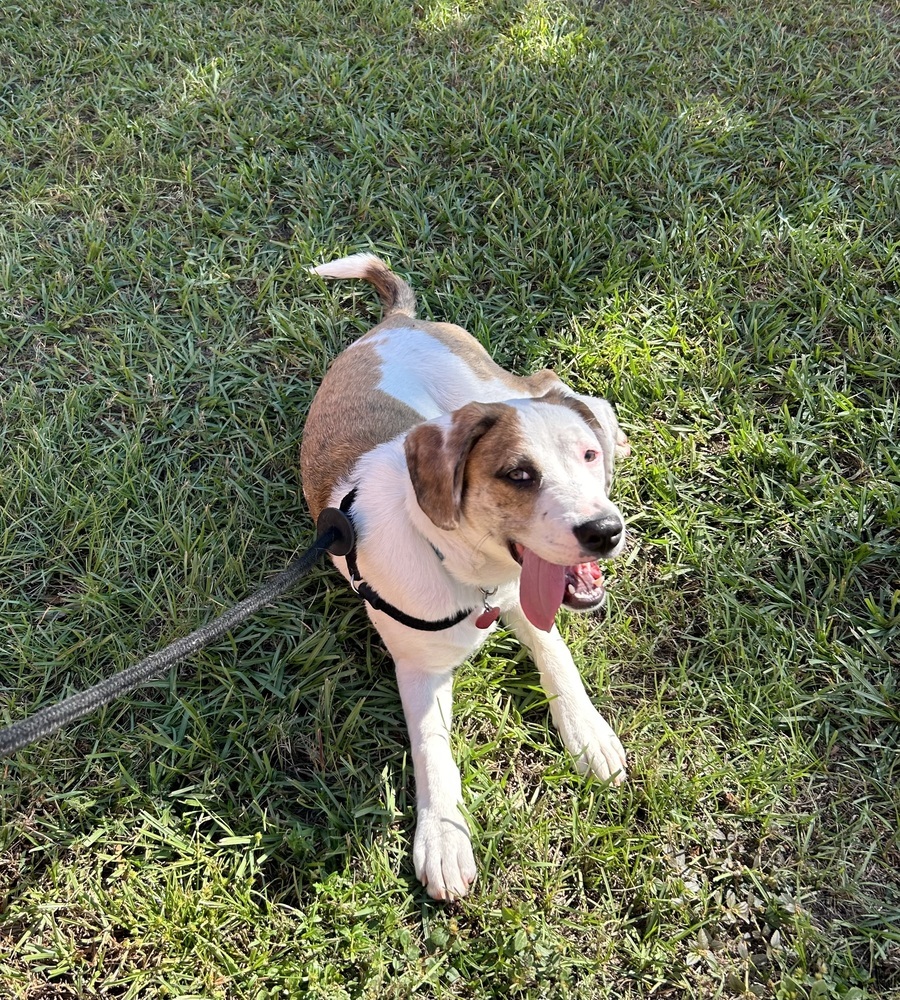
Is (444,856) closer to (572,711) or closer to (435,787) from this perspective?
(435,787)

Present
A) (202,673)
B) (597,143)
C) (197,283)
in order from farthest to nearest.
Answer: (597,143) → (197,283) → (202,673)

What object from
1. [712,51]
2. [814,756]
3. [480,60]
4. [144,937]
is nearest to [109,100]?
[480,60]

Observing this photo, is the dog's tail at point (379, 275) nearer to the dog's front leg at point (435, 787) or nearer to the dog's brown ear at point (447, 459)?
the dog's brown ear at point (447, 459)

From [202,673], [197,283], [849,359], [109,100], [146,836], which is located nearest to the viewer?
[146,836]

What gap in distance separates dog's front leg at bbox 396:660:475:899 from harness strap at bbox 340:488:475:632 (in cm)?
22

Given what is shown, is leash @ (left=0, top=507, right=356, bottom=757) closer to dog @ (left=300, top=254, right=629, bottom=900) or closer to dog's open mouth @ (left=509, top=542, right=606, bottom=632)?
dog @ (left=300, top=254, right=629, bottom=900)

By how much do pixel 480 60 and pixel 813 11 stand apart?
2.34 metres

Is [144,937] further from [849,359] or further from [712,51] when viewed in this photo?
[712,51]

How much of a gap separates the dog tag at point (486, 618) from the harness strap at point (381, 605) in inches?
1.8

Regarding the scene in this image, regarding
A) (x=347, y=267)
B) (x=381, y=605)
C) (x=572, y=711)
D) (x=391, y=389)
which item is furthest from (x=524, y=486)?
(x=347, y=267)

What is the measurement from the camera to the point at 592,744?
260 centimetres

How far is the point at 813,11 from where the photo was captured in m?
5.21

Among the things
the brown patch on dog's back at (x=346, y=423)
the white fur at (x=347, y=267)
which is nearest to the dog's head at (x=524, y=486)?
the brown patch on dog's back at (x=346, y=423)

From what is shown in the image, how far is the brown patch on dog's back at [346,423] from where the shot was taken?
284 cm
